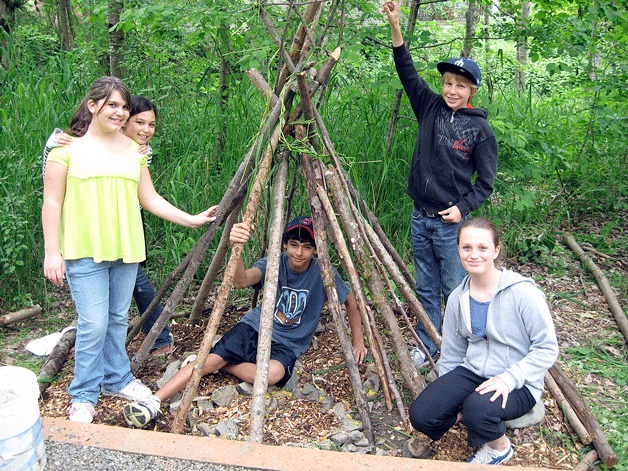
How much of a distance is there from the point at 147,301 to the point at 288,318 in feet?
2.92

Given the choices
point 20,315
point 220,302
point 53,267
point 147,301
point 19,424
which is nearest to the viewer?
point 19,424

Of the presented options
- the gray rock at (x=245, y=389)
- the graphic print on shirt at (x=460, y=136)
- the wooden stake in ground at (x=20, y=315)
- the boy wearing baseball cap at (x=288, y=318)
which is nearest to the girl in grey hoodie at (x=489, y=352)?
the graphic print on shirt at (x=460, y=136)

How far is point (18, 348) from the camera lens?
3.92 m

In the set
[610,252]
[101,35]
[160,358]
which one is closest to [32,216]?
[160,358]

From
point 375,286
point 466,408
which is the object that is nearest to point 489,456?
point 466,408

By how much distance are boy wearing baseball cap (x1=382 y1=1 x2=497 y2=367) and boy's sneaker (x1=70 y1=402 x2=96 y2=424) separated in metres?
1.78

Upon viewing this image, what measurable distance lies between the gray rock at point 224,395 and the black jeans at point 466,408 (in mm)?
979

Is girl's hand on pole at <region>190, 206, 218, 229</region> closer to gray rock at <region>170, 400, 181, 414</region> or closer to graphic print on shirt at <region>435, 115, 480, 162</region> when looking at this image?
gray rock at <region>170, 400, 181, 414</region>

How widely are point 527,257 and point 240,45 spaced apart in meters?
2.84

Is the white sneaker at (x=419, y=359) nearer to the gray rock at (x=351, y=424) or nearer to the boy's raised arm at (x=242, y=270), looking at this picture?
the gray rock at (x=351, y=424)

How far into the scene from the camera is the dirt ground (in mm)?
3000

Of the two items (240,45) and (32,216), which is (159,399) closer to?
(32,216)

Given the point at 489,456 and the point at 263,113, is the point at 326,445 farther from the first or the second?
the point at 263,113

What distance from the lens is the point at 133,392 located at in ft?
10.8
